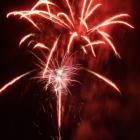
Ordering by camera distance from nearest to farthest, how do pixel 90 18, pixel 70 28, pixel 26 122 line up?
pixel 70 28, pixel 90 18, pixel 26 122

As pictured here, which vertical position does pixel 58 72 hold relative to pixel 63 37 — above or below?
below

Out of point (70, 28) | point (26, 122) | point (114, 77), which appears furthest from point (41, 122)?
point (70, 28)

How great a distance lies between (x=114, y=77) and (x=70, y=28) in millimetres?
2183

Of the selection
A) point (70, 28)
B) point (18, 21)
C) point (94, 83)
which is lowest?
point (94, 83)

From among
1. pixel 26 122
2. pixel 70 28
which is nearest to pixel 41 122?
pixel 26 122

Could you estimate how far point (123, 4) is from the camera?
1127cm

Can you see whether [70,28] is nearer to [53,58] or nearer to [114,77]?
[53,58]

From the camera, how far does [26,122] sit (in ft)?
39.7

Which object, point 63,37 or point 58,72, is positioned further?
point 63,37

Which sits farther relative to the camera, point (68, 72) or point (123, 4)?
point (123, 4)

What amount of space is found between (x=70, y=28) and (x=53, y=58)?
64 centimetres

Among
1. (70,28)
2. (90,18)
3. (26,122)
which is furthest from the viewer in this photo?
(26,122)

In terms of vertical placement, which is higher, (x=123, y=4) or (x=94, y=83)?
(x=123, y=4)

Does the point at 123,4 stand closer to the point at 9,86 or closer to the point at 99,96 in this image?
the point at 99,96
